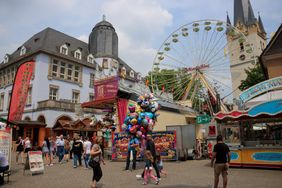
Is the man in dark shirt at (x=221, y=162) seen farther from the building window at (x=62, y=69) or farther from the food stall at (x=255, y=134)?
the building window at (x=62, y=69)

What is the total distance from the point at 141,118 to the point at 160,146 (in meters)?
3.52

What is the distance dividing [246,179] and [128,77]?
3336cm

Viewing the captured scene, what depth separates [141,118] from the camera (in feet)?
38.2

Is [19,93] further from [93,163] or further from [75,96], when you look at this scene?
[75,96]

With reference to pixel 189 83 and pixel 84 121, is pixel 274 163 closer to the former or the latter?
pixel 189 83

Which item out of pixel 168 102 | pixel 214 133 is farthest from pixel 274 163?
pixel 168 102

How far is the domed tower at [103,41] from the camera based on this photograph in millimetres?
38688

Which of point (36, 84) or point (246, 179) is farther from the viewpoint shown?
point (36, 84)

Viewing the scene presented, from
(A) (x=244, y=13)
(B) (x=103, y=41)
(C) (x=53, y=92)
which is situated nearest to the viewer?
(C) (x=53, y=92)

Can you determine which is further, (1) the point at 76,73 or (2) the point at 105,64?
(2) the point at 105,64

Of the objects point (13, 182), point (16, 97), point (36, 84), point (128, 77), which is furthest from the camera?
point (128, 77)

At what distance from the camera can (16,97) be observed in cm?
1159

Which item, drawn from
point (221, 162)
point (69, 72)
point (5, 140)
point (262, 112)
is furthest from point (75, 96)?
point (221, 162)

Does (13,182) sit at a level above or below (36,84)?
below
